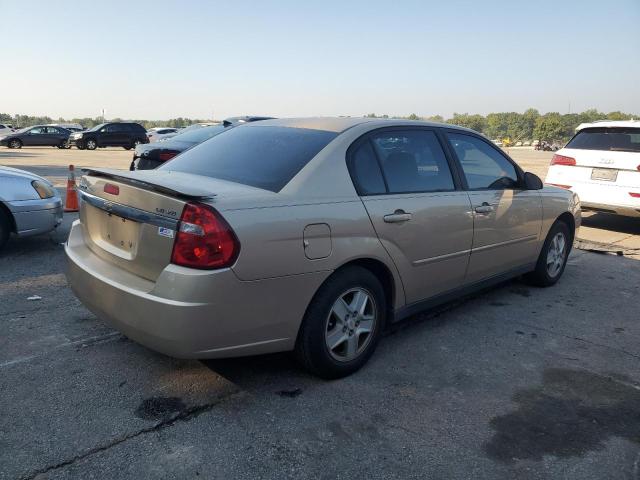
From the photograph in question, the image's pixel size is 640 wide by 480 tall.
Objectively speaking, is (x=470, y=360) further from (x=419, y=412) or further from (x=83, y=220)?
(x=83, y=220)

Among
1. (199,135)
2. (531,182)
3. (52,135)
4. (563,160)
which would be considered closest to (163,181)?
(531,182)

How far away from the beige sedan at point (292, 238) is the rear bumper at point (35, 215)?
8.51ft

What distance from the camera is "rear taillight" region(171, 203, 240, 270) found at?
2654mm

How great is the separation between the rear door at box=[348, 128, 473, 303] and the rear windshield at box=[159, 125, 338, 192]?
0.33 m

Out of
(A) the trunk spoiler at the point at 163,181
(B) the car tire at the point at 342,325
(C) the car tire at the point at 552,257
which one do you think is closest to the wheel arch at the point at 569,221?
(C) the car tire at the point at 552,257

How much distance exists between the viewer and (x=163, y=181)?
3.03 metres

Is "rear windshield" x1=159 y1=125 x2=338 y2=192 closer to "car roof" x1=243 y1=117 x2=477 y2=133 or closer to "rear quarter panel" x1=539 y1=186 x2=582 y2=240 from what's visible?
"car roof" x1=243 y1=117 x2=477 y2=133

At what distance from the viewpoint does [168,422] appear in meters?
2.78

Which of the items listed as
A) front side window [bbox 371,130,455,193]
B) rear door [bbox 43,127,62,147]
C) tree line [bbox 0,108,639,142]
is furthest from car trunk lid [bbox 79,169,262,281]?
tree line [bbox 0,108,639,142]

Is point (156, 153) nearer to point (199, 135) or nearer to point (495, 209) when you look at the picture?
point (199, 135)

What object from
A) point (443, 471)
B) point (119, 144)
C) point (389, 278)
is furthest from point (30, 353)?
point (119, 144)

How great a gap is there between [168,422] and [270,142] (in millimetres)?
1874

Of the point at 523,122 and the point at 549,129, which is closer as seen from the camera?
the point at 549,129

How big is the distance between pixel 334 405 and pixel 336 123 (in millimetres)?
1896
